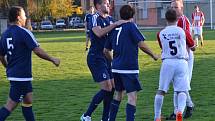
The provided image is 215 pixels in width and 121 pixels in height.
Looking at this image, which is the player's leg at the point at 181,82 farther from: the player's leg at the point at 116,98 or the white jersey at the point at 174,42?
the player's leg at the point at 116,98

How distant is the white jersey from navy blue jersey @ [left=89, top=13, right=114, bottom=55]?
1.10 metres

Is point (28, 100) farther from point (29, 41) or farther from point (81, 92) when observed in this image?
point (81, 92)

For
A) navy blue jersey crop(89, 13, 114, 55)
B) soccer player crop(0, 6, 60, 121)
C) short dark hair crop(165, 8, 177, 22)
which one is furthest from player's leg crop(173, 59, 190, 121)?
soccer player crop(0, 6, 60, 121)

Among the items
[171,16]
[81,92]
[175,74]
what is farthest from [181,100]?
[81,92]

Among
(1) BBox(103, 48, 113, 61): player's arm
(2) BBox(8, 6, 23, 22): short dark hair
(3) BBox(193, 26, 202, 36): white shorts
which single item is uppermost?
(2) BBox(8, 6, 23, 22): short dark hair

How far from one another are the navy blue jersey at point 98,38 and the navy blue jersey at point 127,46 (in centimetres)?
69

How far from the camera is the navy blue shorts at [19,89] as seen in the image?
861cm

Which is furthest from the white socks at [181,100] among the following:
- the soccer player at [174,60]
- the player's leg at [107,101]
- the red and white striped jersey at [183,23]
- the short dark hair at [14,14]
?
the short dark hair at [14,14]

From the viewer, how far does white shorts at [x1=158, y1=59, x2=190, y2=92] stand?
9211 millimetres

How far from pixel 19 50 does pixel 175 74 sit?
2.69 m

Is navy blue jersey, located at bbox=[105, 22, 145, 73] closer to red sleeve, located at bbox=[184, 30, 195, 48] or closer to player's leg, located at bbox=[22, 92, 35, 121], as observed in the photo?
red sleeve, located at bbox=[184, 30, 195, 48]

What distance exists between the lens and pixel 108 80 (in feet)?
32.1

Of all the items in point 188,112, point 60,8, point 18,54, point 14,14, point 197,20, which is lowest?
point 60,8

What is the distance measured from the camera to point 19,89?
8633 mm
